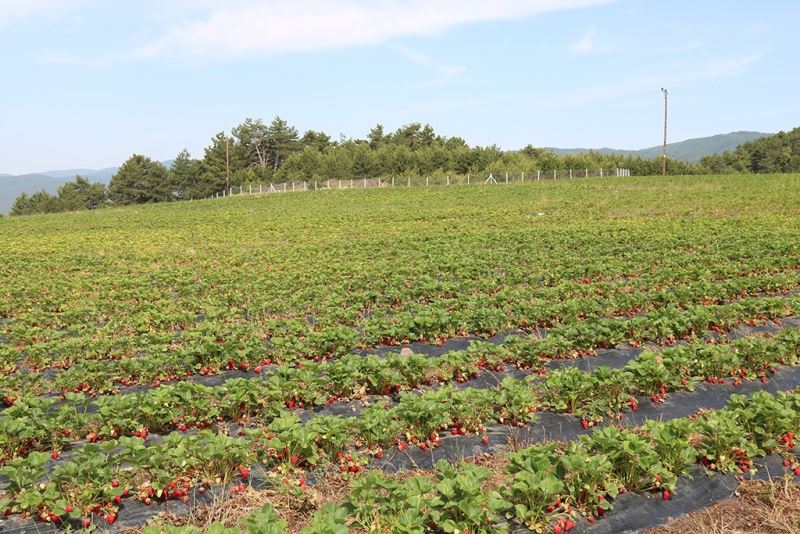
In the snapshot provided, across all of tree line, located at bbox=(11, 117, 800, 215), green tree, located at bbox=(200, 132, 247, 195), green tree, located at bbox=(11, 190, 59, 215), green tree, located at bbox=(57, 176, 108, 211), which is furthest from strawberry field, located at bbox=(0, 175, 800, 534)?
green tree, located at bbox=(11, 190, 59, 215)

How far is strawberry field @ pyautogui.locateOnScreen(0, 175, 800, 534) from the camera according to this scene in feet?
16.5

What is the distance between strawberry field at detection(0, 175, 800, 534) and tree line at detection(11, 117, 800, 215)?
52.5 m

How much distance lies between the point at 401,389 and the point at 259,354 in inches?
98.4

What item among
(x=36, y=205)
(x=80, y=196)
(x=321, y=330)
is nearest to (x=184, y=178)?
(x=80, y=196)

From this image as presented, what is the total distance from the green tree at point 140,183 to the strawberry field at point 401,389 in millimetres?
82604

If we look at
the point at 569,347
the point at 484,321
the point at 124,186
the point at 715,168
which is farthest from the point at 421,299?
the point at 715,168

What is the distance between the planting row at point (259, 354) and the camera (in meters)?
8.31

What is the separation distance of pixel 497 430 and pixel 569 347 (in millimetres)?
2619

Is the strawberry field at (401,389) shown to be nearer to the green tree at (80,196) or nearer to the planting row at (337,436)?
the planting row at (337,436)

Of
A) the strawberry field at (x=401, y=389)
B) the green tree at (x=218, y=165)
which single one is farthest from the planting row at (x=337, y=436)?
the green tree at (x=218, y=165)

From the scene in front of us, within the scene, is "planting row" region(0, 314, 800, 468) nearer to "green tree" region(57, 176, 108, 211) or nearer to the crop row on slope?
the crop row on slope

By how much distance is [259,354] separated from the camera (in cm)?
920

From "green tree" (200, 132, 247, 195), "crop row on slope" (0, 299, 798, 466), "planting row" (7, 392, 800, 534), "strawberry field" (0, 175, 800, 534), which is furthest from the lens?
"green tree" (200, 132, 247, 195)

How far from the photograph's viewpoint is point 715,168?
11231 centimetres
